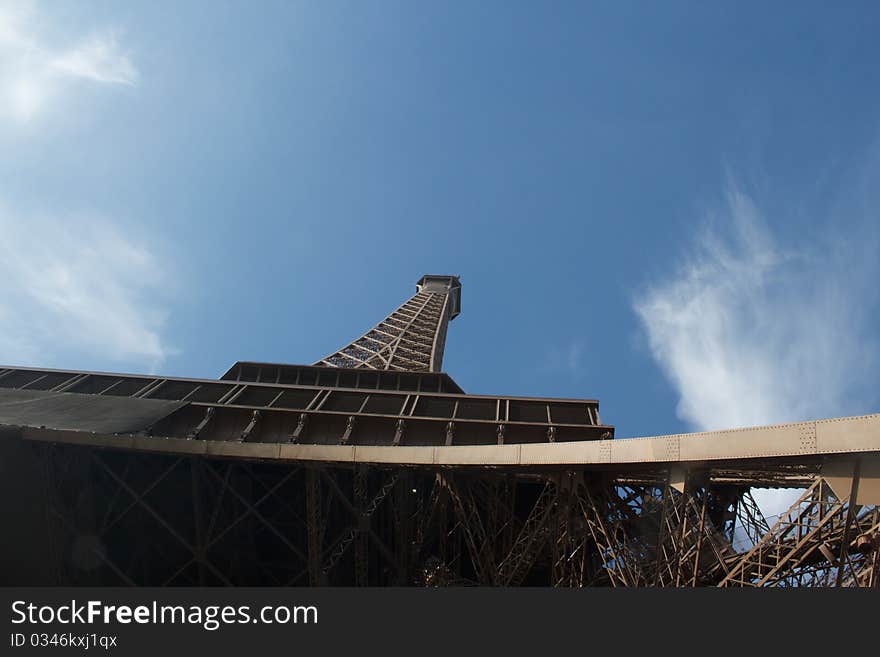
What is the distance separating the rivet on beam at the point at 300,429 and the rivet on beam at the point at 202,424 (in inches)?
123

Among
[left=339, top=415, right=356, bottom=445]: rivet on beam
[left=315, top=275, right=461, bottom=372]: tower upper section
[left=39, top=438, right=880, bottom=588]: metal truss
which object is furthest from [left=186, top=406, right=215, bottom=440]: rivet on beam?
[left=315, top=275, right=461, bottom=372]: tower upper section

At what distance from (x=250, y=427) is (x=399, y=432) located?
5194mm

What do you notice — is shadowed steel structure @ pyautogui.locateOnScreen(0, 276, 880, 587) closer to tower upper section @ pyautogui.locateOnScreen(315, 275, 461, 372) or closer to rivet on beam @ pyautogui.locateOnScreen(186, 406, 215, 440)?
rivet on beam @ pyautogui.locateOnScreen(186, 406, 215, 440)

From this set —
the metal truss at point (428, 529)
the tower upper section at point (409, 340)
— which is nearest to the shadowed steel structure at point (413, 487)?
the metal truss at point (428, 529)

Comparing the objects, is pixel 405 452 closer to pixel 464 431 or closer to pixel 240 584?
pixel 464 431

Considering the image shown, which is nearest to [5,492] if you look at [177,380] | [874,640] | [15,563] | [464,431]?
[15,563]

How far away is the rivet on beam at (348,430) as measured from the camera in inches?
719

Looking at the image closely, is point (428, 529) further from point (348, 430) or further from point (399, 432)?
point (348, 430)

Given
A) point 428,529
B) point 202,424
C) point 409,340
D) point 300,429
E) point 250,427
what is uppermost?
point 409,340

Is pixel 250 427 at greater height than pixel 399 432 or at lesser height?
greater

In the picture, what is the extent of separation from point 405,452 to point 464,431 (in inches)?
208

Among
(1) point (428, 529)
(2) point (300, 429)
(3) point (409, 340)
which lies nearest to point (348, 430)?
(2) point (300, 429)

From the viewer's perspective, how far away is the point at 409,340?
5869 centimetres

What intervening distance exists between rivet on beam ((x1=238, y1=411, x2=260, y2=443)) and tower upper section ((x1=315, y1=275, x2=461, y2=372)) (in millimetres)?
20831
